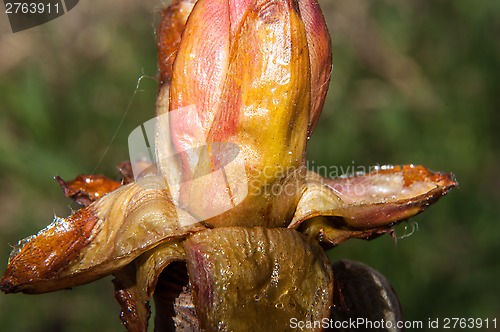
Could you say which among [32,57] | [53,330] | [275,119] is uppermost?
[275,119]

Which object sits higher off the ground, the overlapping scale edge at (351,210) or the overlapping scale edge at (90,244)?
the overlapping scale edge at (90,244)

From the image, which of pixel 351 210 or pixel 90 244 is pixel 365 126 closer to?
pixel 351 210

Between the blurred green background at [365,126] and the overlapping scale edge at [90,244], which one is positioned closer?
the overlapping scale edge at [90,244]

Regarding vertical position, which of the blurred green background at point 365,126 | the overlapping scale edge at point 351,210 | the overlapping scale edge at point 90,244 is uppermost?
the overlapping scale edge at point 90,244

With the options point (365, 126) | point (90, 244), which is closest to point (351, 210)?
point (90, 244)

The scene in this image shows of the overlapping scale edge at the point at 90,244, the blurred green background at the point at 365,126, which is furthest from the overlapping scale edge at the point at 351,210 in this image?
the blurred green background at the point at 365,126

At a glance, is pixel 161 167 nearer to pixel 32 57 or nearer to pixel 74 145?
pixel 74 145

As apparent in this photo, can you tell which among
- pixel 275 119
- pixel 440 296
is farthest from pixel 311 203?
pixel 440 296

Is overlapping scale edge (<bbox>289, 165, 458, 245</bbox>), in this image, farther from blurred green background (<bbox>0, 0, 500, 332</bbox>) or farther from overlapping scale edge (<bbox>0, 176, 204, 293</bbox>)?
blurred green background (<bbox>0, 0, 500, 332</bbox>)

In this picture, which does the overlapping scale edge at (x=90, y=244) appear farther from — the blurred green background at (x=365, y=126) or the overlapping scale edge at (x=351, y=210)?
the blurred green background at (x=365, y=126)
